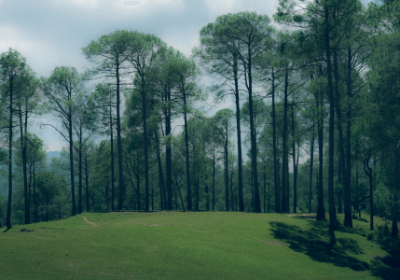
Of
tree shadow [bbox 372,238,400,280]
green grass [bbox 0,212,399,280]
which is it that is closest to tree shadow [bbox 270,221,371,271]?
green grass [bbox 0,212,399,280]

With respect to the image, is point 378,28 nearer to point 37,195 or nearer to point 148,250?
point 148,250

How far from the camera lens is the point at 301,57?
21.3m

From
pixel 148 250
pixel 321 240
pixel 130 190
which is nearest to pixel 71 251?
pixel 148 250

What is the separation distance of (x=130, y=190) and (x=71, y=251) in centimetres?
4208

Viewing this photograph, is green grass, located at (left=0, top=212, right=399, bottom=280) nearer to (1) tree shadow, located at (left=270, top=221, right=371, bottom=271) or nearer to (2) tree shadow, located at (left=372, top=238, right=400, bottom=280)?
(1) tree shadow, located at (left=270, top=221, right=371, bottom=271)

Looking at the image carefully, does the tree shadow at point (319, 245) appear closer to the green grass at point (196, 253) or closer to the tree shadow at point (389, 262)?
the green grass at point (196, 253)

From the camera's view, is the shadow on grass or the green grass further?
the shadow on grass

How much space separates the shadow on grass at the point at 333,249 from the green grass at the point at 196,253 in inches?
2.3

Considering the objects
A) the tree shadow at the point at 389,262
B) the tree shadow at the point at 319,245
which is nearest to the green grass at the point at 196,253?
the tree shadow at the point at 319,245

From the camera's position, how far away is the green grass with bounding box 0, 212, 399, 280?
1086cm

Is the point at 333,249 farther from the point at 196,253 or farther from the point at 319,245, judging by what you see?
the point at 196,253

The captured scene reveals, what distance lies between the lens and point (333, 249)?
1741 centimetres

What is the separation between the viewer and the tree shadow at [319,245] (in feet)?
51.9

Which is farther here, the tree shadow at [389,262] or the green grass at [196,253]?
the tree shadow at [389,262]
